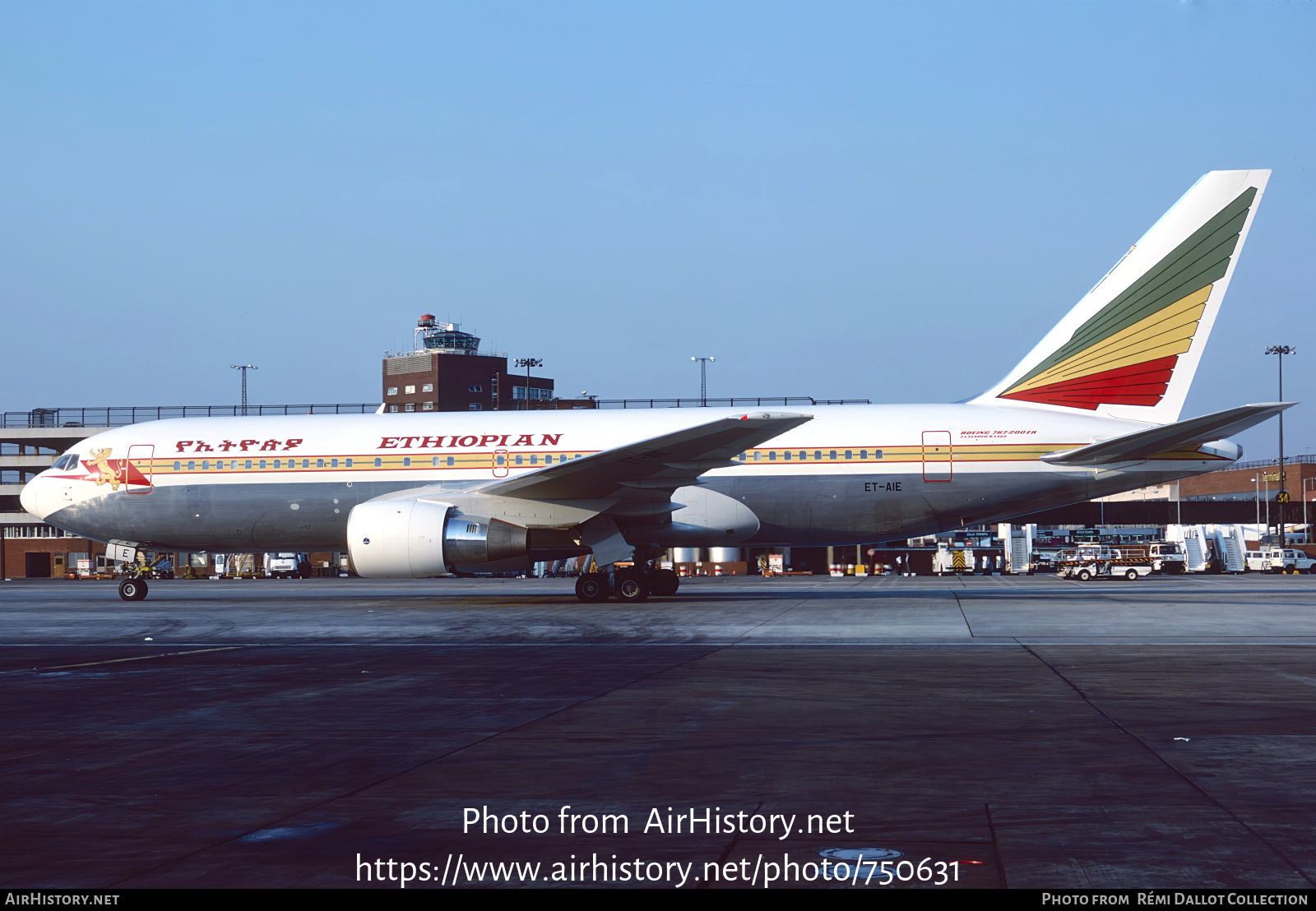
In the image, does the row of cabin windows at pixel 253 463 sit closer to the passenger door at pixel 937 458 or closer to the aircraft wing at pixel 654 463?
the aircraft wing at pixel 654 463

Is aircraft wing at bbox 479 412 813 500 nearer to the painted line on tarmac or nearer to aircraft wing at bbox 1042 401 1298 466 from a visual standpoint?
aircraft wing at bbox 1042 401 1298 466

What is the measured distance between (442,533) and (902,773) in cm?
1729

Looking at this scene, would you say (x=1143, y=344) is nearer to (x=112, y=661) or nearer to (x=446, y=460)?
(x=446, y=460)

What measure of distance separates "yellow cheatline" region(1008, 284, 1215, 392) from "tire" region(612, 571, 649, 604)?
1015 centimetres

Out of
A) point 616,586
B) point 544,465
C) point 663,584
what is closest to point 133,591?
point 544,465

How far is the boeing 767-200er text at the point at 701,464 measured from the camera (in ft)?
75.2

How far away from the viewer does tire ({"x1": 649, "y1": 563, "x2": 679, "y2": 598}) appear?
26875 millimetres

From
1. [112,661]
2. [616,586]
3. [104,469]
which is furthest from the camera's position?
[104,469]

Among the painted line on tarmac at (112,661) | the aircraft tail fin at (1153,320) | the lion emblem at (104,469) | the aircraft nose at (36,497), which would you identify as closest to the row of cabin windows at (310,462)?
the lion emblem at (104,469)

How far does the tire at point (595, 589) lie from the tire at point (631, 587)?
0.69 ft

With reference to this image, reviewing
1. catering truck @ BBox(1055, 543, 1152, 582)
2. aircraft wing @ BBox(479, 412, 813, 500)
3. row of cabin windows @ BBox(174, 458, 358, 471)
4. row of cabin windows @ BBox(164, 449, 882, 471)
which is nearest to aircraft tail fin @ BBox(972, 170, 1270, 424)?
row of cabin windows @ BBox(164, 449, 882, 471)

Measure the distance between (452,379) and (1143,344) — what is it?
110300 millimetres

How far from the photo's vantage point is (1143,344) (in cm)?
2417

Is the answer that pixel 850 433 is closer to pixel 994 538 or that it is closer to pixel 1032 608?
pixel 1032 608
